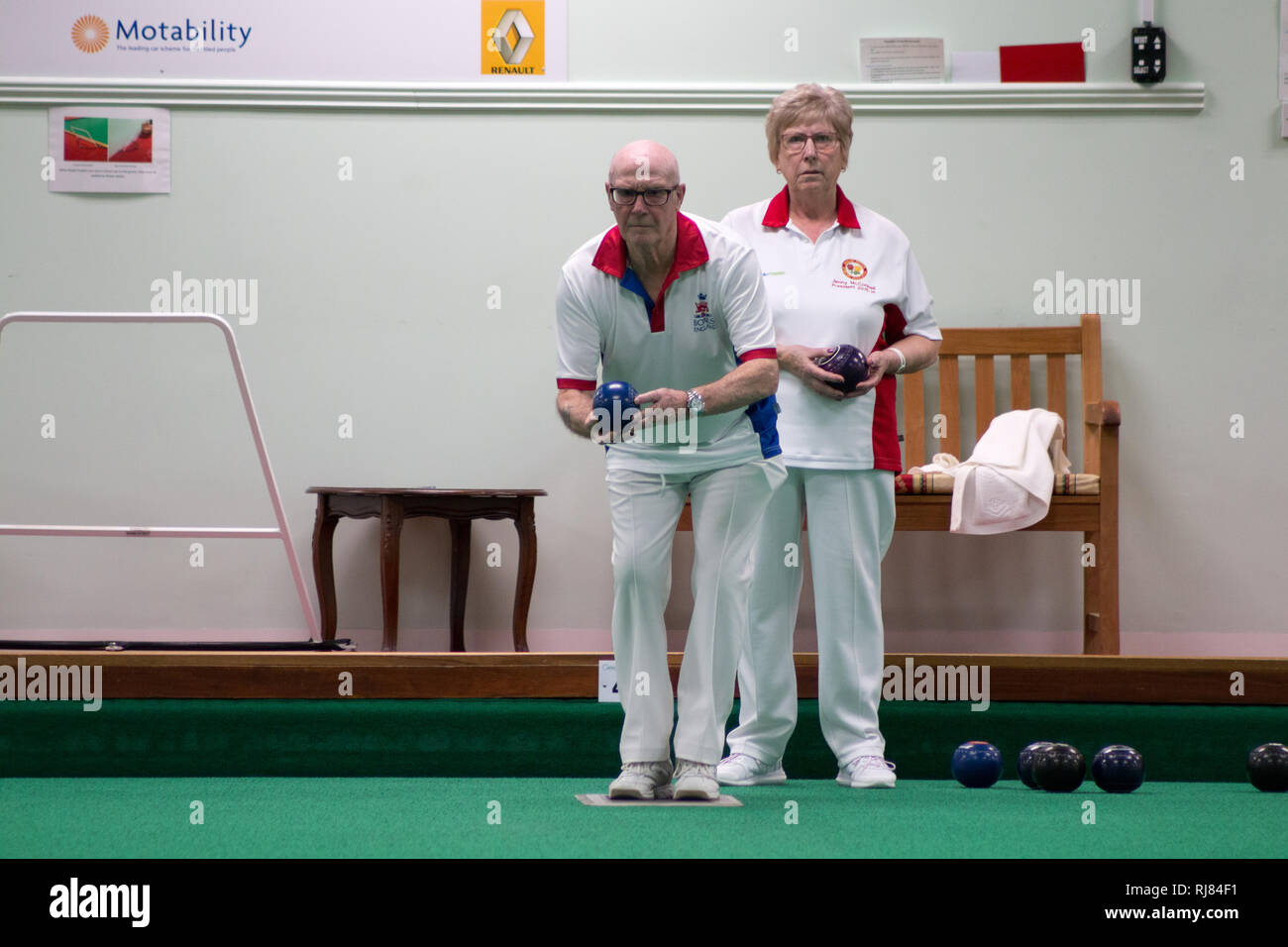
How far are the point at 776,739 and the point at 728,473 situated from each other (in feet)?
1.94

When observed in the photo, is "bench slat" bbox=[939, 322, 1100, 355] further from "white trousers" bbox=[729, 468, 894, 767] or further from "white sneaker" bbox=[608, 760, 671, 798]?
"white sneaker" bbox=[608, 760, 671, 798]

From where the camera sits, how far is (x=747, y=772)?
8.46 ft

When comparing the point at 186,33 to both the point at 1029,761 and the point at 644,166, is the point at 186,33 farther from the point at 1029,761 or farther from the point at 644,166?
the point at 1029,761

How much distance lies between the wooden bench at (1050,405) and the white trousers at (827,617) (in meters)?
1.32

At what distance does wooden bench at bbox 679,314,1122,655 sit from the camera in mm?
3898

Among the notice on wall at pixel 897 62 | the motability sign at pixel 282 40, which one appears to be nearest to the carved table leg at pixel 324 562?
the motability sign at pixel 282 40

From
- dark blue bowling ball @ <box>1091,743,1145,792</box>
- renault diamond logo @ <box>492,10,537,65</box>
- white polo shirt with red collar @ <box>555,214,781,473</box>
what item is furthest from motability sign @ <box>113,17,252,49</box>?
dark blue bowling ball @ <box>1091,743,1145,792</box>

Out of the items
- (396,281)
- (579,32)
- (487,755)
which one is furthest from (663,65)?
(487,755)

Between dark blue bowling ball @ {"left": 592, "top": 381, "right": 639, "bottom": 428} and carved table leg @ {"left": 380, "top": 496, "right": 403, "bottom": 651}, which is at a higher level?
dark blue bowling ball @ {"left": 592, "top": 381, "right": 639, "bottom": 428}

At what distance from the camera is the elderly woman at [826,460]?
2.55 metres

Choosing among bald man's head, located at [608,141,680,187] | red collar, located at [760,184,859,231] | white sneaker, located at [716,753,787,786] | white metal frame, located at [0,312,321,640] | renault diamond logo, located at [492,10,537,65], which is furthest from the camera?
renault diamond logo, located at [492,10,537,65]

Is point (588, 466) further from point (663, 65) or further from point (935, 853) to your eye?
point (935, 853)

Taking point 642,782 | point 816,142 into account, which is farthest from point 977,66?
point 642,782

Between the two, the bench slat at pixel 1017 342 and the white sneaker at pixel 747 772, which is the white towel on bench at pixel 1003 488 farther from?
the white sneaker at pixel 747 772
